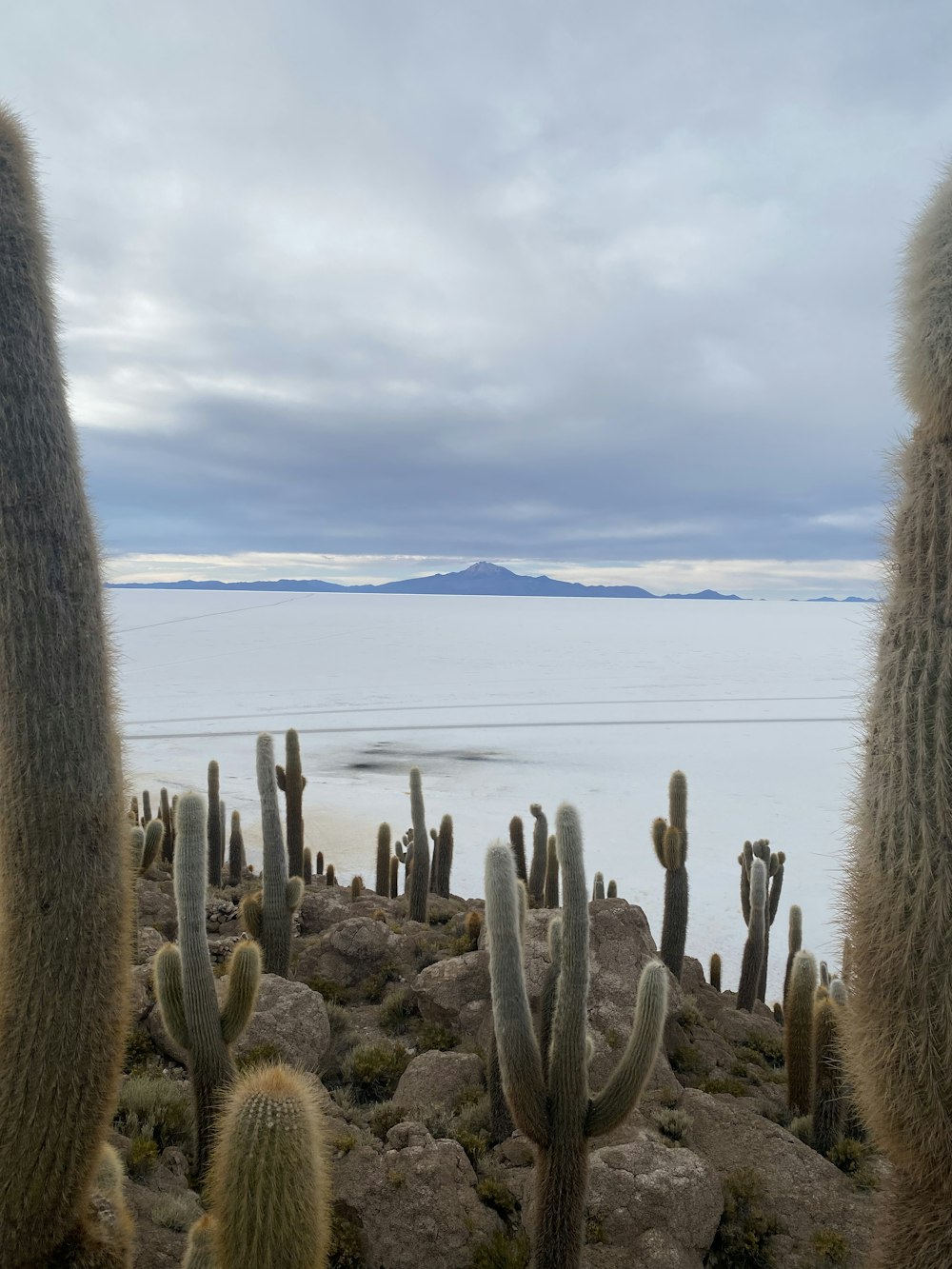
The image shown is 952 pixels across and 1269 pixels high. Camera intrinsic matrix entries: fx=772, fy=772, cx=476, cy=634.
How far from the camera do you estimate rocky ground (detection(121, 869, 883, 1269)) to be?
379 cm

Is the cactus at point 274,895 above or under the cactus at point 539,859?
above

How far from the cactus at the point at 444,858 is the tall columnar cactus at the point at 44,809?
9.58m

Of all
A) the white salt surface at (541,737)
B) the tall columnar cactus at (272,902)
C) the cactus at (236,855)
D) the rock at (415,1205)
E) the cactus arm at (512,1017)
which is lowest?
the white salt surface at (541,737)

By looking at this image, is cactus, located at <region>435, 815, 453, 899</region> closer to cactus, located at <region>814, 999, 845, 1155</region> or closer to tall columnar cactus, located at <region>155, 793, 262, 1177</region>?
cactus, located at <region>814, 999, 845, 1155</region>

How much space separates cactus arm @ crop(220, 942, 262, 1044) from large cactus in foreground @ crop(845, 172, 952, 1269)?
291 centimetres

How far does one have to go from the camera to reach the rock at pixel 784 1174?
4.20m

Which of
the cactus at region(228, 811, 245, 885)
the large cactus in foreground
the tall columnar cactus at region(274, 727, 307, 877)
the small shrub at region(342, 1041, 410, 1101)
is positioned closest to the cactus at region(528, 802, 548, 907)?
the tall columnar cactus at region(274, 727, 307, 877)

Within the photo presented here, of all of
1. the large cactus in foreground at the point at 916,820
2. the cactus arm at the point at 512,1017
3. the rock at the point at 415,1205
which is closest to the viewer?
the large cactus in foreground at the point at 916,820

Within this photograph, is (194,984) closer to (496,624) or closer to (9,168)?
(9,168)

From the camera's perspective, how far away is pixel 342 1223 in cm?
371

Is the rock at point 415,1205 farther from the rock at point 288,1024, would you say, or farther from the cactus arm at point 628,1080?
the rock at point 288,1024

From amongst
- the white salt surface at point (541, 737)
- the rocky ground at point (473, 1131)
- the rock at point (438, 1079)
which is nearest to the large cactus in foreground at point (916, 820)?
the white salt surface at point (541, 737)

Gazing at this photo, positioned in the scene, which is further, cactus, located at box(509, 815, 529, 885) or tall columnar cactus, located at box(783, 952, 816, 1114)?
cactus, located at box(509, 815, 529, 885)

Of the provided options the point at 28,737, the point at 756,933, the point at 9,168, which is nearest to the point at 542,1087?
the point at 28,737
